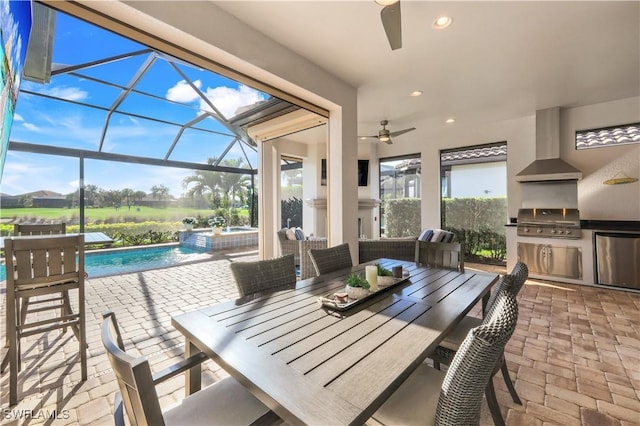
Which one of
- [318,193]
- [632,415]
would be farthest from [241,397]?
[318,193]

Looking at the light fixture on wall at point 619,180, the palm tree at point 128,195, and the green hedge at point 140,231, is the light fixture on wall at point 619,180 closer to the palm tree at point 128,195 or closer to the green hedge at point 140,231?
the green hedge at point 140,231

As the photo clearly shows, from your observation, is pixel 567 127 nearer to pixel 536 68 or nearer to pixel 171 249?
pixel 536 68

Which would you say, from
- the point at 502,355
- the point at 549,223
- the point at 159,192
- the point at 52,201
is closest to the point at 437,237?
the point at 549,223

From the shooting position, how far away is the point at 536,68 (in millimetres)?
3238

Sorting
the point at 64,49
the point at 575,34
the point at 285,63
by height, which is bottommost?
the point at 285,63

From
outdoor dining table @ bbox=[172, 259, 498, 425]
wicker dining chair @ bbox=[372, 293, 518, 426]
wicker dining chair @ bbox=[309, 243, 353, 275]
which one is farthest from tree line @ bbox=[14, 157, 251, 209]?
wicker dining chair @ bbox=[372, 293, 518, 426]

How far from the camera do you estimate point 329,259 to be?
95.1 inches

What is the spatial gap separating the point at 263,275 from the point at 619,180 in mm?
5720

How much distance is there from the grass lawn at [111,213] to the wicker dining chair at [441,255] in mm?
6258

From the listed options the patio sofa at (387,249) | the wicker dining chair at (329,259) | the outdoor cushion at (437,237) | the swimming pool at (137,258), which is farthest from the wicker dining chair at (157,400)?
the swimming pool at (137,258)

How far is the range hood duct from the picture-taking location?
175 inches

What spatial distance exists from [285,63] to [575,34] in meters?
2.83

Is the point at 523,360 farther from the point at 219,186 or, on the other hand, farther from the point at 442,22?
the point at 219,186

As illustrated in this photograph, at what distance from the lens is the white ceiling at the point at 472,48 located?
2.24 m
